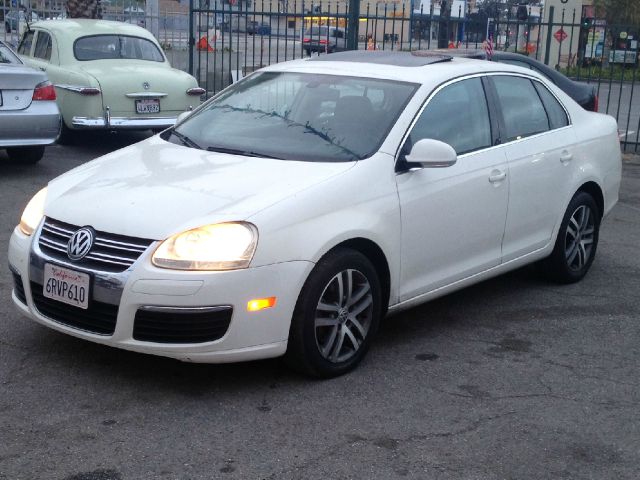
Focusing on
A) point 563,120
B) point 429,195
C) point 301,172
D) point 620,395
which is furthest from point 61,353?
point 563,120

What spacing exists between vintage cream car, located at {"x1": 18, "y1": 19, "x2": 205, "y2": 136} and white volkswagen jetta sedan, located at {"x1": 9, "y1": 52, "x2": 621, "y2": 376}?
567 centimetres

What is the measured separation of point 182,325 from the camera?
4.39 m

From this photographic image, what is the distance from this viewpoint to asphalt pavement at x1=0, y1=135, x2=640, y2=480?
3.98 m

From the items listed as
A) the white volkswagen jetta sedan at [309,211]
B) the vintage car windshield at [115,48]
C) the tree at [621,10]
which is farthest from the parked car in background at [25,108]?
the tree at [621,10]

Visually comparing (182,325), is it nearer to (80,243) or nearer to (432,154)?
(80,243)

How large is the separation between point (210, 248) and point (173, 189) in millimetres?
534

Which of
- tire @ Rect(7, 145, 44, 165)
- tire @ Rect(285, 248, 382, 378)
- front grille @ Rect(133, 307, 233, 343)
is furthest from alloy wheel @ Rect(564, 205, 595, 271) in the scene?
tire @ Rect(7, 145, 44, 165)

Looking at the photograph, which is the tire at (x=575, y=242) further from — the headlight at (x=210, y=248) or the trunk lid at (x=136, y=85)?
the trunk lid at (x=136, y=85)

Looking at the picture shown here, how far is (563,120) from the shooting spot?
671cm

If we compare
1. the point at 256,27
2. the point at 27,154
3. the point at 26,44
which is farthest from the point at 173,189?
the point at 256,27

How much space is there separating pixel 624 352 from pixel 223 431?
2530 millimetres

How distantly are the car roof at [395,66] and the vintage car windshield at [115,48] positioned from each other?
6666 millimetres

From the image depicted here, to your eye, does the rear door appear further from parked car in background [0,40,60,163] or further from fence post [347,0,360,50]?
fence post [347,0,360,50]

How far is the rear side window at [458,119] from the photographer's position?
18.1 ft
